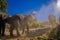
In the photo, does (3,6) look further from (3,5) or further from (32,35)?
(32,35)

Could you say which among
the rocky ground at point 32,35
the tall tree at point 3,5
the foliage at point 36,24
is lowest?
the rocky ground at point 32,35

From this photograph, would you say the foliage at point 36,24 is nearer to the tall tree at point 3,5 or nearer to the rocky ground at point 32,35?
the rocky ground at point 32,35

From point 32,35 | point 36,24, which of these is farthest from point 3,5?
point 36,24

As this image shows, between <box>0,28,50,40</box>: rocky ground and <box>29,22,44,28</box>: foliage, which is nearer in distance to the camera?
<box>0,28,50,40</box>: rocky ground

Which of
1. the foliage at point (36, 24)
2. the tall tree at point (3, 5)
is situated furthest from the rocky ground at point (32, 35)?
the tall tree at point (3, 5)

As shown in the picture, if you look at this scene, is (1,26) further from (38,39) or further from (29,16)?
(38,39)

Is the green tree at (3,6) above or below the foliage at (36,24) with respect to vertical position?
above

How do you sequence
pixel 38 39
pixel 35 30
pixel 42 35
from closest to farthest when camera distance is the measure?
1. pixel 38 39
2. pixel 42 35
3. pixel 35 30

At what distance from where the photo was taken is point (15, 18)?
6.68 meters

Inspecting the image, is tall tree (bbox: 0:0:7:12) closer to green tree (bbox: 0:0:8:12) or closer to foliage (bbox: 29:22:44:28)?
green tree (bbox: 0:0:8:12)

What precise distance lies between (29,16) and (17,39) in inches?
42.8

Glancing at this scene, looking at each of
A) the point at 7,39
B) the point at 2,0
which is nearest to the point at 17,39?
the point at 7,39

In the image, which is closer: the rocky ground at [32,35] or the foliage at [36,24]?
the rocky ground at [32,35]

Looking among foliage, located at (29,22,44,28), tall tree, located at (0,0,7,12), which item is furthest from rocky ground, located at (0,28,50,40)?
tall tree, located at (0,0,7,12)
